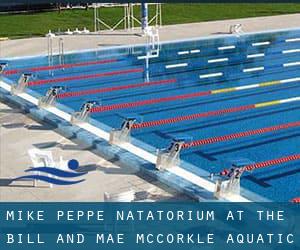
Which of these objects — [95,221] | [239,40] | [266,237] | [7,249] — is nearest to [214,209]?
[266,237]

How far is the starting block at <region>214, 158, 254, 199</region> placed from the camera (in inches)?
296

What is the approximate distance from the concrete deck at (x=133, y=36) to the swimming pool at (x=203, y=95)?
0.78m

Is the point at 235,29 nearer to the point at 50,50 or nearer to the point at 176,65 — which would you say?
the point at 176,65

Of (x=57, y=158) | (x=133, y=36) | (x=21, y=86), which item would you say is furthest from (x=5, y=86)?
(x=133, y=36)

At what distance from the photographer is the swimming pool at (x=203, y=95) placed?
9.58 metres

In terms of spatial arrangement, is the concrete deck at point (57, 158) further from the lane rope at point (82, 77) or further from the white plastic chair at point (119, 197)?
the lane rope at point (82, 77)

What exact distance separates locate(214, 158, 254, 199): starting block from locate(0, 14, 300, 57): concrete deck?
11517 millimetres

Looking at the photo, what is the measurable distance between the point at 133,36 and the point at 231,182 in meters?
13.8

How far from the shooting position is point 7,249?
21.0 ft

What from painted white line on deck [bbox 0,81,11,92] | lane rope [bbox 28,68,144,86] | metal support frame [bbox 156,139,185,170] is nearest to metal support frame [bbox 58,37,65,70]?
lane rope [bbox 28,68,144,86]

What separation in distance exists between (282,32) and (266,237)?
16435mm

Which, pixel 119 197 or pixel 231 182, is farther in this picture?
pixel 231 182

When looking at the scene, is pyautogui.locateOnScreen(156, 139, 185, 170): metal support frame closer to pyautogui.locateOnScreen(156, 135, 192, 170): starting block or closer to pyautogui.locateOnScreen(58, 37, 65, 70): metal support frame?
pyautogui.locateOnScreen(156, 135, 192, 170): starting block

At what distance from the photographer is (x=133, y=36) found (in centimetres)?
2070
